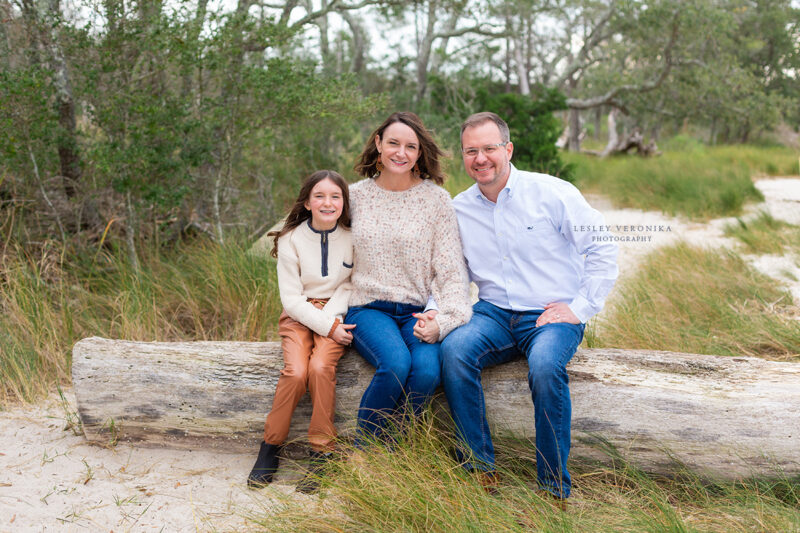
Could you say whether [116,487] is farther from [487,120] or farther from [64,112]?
[64,112]

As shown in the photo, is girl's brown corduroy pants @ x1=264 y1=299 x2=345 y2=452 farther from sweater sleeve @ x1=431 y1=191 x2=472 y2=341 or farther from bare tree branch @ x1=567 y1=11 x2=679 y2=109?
bare tree branch @ x1=567 y1=11 x2=679 y2=109

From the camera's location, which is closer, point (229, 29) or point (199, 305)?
point (199, 305)

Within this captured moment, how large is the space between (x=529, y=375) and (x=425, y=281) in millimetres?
770

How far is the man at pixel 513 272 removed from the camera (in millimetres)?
2932

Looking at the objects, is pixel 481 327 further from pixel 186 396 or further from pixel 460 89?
pixel 460 89

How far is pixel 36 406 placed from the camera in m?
4.04

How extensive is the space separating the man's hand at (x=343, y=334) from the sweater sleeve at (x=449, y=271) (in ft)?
1.44

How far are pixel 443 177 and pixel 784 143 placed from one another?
2298 cm

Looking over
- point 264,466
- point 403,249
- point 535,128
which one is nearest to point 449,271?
point 403,249

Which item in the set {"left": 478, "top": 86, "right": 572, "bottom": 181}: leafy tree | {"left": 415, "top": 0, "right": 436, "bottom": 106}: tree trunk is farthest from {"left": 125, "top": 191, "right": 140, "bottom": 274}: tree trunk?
{"left": 415, "top": 0, "right": 436, "bottom": 106}: tree trunk

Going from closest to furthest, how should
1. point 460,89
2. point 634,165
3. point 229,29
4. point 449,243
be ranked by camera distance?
1. point 449,243
2. point 229,29
3. point 634,165
4. point 460,89

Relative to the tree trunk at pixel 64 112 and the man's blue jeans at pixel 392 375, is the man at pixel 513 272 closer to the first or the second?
the man's blue jeans at pixel 392 375

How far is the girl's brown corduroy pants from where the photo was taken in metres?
3.09

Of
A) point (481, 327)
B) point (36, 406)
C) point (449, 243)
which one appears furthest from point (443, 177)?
point (36, 406)
